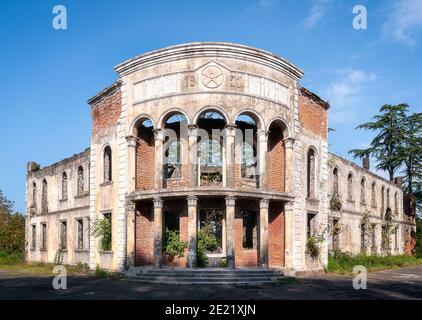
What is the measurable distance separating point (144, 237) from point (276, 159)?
6.25m

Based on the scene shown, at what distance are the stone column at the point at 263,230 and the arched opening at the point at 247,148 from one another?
225 cm

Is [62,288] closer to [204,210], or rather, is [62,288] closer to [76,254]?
[204,210]

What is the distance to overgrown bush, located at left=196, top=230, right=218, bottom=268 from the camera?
19109 millimetres

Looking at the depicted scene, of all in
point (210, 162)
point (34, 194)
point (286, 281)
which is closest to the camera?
point (286, 281)

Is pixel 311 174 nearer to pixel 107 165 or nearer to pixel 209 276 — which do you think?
pixel 209 276

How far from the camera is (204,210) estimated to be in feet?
65.8

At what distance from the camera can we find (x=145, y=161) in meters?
21.2

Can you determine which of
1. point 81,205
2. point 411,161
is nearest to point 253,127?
point 81,205

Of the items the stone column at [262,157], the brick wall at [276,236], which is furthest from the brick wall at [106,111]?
the brick wall at [276,236]

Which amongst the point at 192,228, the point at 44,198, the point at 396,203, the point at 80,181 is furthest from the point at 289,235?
the point at 396,203

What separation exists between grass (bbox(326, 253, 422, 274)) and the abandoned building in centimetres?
99

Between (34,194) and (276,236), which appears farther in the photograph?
(34,194)

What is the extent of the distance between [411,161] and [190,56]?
30500 millimetres

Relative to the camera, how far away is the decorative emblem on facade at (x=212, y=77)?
1875 cm
